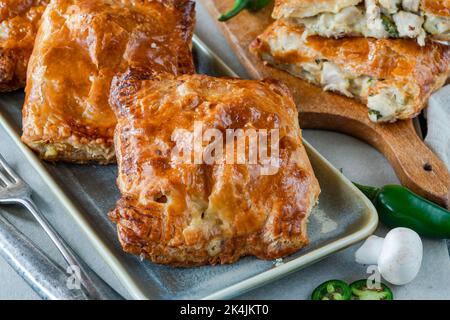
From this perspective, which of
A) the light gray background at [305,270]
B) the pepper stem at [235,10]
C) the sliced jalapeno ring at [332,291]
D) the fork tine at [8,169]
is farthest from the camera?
the pepper stem at [235,10]

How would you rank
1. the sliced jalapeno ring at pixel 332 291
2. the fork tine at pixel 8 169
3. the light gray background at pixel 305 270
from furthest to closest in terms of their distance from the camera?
the fork tine at pixel 8 169
the light gray background at pixel 305 270
the sliced jalapeno ring at pixel 332 291

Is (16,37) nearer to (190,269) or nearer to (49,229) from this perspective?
(49,229)

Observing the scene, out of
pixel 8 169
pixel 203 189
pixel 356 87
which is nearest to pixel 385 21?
pixel 356 87

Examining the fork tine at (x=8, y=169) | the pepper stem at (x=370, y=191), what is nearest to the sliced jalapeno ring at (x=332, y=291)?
the pepper stem at (x=370, y=191)

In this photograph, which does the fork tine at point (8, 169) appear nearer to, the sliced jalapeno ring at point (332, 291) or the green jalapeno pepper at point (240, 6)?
the sliced jalapeno ring at point (332, 291)

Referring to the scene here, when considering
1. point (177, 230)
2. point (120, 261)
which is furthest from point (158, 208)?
point (120, 261)

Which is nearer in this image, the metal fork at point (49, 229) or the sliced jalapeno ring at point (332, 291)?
the metal fork at point (49, 229)

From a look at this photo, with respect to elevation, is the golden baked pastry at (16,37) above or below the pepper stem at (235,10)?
above
